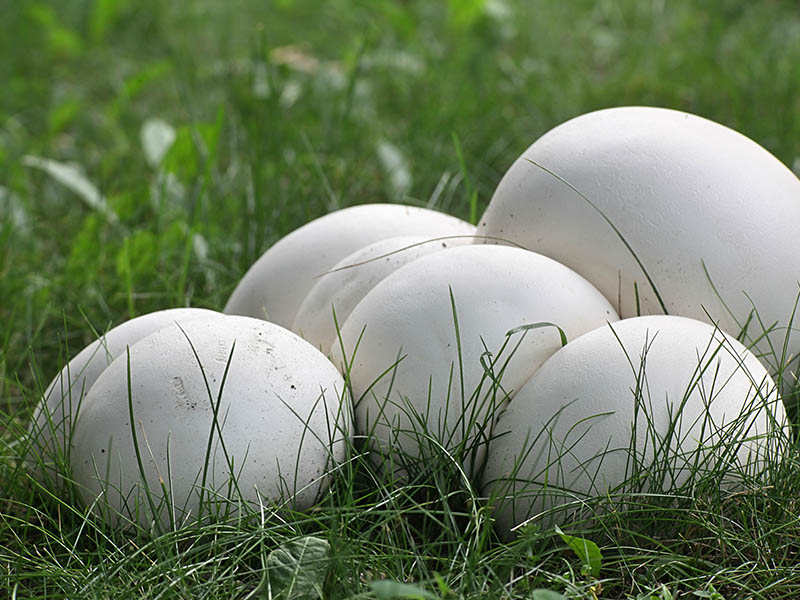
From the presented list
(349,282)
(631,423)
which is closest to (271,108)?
(349,282)

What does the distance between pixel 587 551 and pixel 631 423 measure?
22cm

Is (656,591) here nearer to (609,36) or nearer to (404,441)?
(404,441)

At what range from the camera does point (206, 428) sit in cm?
158

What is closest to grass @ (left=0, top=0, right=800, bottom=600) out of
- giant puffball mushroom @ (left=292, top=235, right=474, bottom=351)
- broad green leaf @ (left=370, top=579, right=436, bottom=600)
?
broad green leaf @ (left=370, top=579, right=436, bottom=600)

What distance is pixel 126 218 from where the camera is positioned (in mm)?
3059

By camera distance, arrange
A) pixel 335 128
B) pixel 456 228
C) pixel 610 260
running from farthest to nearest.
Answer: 1. pixel 335 128
2. pixel 456 228
3. pixel 610 260

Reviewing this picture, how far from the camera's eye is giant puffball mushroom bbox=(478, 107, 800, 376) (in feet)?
5.66

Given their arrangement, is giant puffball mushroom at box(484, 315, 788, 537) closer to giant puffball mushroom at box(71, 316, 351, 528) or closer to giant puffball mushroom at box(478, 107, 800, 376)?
giant puffball mushroom at box(478, 107, 800, 376)

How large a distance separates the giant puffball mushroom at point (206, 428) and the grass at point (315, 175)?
0.21 feet

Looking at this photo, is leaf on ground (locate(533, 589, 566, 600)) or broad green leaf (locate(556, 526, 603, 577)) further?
broad green leaf (locate(556, 526, 603, 577))

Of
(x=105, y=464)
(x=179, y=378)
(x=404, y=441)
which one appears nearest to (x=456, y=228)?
(x=404, y=441)

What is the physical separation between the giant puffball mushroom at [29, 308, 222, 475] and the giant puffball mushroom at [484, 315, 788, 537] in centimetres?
63

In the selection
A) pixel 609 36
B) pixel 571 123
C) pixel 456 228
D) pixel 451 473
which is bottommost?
pixel 451 473

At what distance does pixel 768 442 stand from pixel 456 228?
0.84 m
